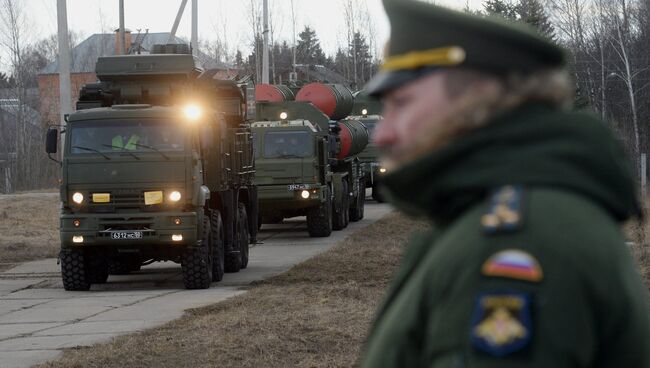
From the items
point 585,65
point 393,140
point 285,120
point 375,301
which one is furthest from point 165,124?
point 585,65

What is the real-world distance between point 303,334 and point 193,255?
630cm

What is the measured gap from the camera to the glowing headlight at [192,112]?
17406 mm

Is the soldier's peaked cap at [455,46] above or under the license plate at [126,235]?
above

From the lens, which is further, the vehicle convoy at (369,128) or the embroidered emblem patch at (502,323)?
the vehicle convoy at (369,128)

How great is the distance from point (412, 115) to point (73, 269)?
1575 cm

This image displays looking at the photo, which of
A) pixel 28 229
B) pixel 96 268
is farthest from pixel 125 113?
pixel 28 229

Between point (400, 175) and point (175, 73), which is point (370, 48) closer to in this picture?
point (175, 73)

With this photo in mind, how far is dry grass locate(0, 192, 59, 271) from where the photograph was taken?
24.9 m

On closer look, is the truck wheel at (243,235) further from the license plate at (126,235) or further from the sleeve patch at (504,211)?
the sleeve patch at (504,211)

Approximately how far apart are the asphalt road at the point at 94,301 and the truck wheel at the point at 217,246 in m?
0.16

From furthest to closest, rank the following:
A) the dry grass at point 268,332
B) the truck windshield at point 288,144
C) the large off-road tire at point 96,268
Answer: the truck windshield at point 288,144 → the large off-road tire at point 96,268 → the dry grass at point 268,332

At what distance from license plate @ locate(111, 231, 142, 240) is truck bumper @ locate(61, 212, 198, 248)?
0.03 meters

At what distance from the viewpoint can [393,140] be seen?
7.78 feet

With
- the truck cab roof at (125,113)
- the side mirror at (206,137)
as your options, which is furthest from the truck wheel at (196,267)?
the truck cab roof at (125,113)
